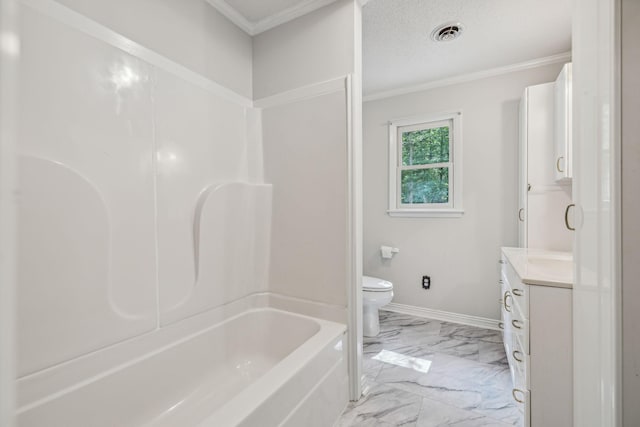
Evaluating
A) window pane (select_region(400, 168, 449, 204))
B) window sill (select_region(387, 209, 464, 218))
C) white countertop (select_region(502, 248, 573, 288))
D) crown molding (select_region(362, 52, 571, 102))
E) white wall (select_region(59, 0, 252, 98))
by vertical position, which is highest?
crown molding (select_region(362, 52, 571, 102))

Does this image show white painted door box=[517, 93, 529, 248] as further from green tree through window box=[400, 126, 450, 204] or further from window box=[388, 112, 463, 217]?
green tree through window box=[400, 126, 450, 204]

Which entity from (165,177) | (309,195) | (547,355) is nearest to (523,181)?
(547,355)

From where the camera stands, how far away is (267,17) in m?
1.82

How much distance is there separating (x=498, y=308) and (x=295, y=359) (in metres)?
2.23

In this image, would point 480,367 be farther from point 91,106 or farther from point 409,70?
point 91,106

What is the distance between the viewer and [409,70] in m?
2.55

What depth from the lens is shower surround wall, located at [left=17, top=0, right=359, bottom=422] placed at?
99 cm

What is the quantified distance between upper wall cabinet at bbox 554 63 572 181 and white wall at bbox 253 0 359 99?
57.5 inches

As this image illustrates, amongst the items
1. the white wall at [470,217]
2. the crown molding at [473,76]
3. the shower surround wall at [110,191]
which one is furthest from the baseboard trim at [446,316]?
the crown molding at [473,76]

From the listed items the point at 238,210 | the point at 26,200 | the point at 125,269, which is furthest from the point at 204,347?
the point at 26,200

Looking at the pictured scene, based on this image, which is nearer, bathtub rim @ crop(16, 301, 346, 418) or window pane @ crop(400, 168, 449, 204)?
bathtub rim @ crop(16, 301, 346, 418)

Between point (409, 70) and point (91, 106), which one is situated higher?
point (409, 70)

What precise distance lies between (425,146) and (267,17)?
6.33ft

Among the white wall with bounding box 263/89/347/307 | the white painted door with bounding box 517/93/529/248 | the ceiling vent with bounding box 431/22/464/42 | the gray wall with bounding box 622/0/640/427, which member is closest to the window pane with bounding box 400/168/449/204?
the white painted door with bounding box 517/93/529/248
